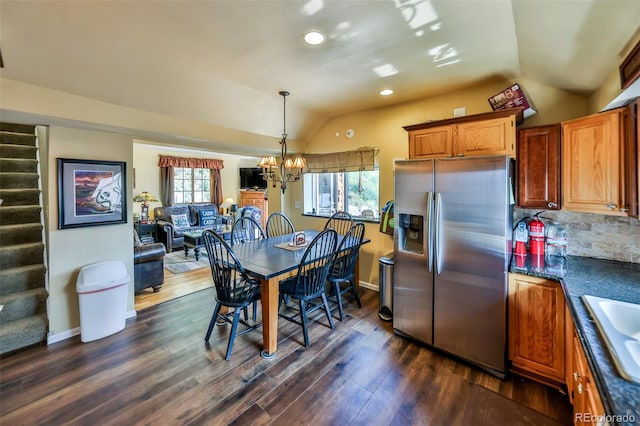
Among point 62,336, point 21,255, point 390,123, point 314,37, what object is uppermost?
point 314,37

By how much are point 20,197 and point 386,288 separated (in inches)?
169

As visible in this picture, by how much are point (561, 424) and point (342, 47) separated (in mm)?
3081

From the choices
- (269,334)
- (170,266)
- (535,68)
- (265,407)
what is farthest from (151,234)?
(535,68)

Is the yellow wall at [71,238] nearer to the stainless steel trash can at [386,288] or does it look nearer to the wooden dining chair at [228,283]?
the wooden dining chair at [228,283]

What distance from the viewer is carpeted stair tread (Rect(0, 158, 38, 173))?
3.04 metres

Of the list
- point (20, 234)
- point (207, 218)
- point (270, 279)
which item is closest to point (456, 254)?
point (270, 279)

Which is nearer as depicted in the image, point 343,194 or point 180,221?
point 343,194

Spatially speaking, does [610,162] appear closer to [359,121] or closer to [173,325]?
[359,121]

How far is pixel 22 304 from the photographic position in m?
2.67

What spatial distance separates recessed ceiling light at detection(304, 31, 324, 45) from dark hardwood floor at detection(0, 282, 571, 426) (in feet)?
8.75

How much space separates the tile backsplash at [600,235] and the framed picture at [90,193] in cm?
435

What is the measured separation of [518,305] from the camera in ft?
6.89

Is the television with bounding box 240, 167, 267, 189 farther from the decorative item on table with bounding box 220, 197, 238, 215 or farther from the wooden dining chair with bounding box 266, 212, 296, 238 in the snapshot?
the wooden dining chair with bounding box 266, 212, 296, 238

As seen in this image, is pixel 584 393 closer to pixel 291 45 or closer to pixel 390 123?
pixel 291 45
